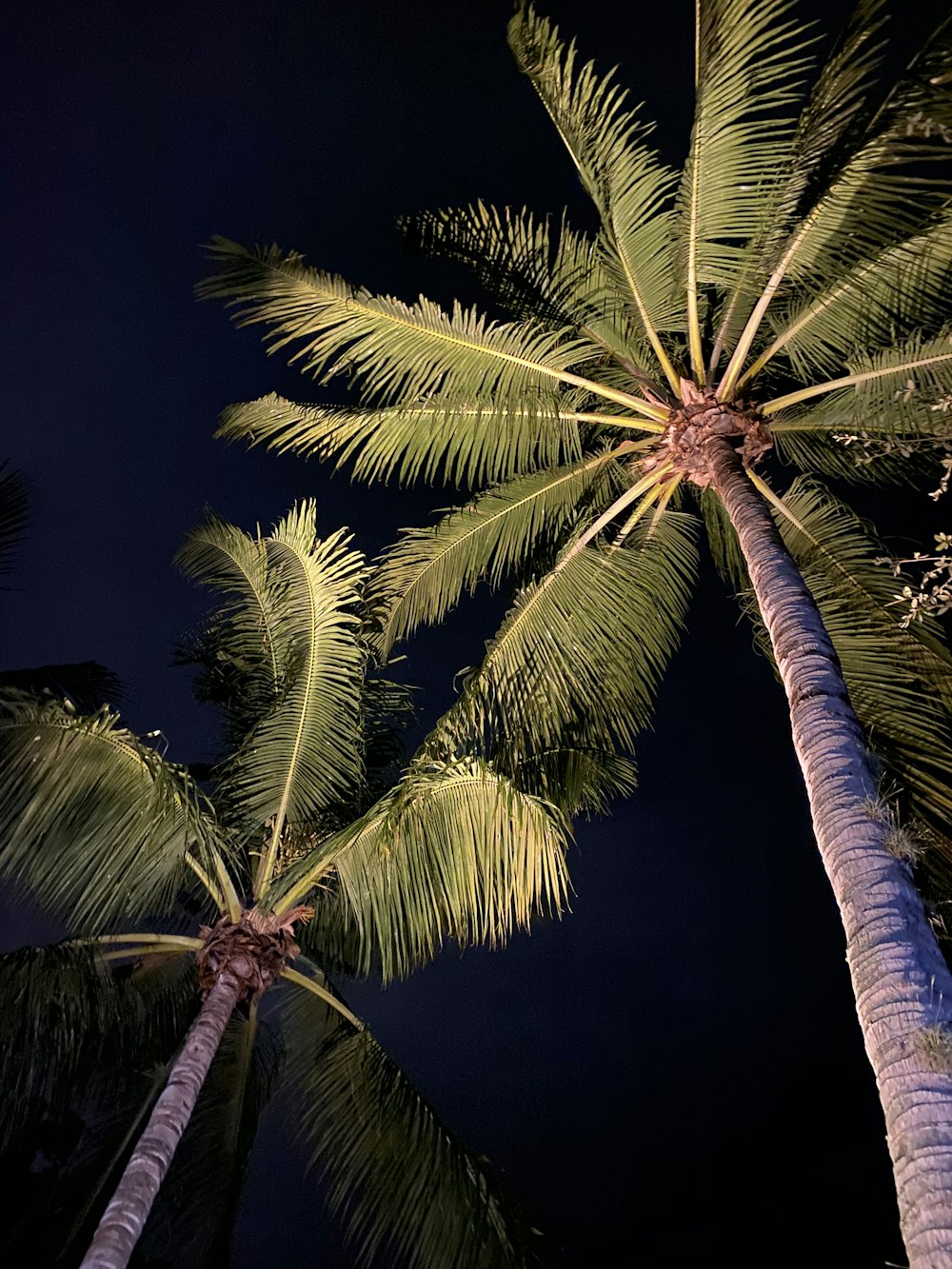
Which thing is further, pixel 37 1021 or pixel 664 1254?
pixel 664 1254

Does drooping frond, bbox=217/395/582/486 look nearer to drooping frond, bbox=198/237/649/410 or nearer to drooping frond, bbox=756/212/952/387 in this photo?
drooping frond, bbox=198/237/649/410

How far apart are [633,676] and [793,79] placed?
172 inches

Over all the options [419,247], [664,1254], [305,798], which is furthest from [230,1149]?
[664,1254]

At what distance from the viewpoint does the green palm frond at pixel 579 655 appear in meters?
7.05

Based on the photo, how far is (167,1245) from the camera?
25.0ft

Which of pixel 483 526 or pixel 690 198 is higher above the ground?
pixel 690 198

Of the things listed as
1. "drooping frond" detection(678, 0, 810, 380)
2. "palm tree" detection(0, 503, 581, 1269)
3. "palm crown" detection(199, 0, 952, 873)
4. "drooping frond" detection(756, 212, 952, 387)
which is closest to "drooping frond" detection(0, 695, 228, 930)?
"palm tree" detection(0, 503, 581, 1269)

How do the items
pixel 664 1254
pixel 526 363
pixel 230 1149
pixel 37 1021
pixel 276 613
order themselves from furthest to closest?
pixel 664 1254, pixel 276 613, pixel 230 1149, pixel 526 363, pixel 37 1021

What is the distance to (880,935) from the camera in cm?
347

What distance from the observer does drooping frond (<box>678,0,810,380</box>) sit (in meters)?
5.85

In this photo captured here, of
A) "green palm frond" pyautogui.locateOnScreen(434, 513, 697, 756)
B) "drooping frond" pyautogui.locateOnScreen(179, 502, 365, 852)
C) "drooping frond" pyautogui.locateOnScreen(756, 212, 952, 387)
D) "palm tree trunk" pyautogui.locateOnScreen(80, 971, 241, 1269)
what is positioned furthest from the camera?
"drooping frond" pyautogui.locateOnScreen(179, 502, 365, 852)

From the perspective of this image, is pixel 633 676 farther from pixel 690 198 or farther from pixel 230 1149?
pixel 230 1149

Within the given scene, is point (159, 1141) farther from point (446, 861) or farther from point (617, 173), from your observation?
point (617, 173)

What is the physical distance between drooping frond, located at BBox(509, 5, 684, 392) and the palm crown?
0.7 inches
